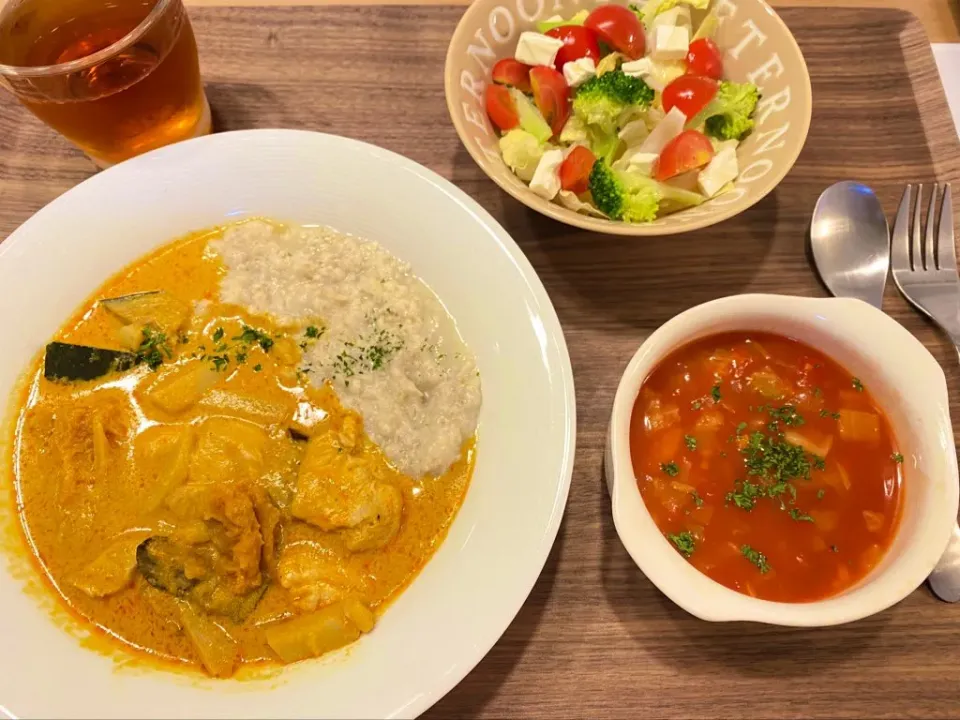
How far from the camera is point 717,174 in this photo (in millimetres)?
2340

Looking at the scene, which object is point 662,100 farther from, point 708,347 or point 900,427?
point 900,427

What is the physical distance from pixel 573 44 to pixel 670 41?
1.23ft

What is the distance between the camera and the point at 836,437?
1.93m

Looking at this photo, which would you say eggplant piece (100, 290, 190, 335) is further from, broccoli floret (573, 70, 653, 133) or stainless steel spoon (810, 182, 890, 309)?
stainless steel spoon (810, 182, 890, 309)

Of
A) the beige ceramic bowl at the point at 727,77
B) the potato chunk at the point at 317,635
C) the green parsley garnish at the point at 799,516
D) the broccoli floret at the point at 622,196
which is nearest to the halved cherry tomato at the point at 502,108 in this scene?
the beige ceramic bowl at the point at 727,77

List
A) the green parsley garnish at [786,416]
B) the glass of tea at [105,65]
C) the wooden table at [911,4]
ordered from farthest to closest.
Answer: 1. the wooden table at [911,4]
2. the glass of tea at [105,65]
3. the green parsley garnish at [786,416]

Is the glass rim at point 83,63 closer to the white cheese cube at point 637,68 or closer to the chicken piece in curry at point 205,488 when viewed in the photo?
the chicken piece in curry at point 205,488

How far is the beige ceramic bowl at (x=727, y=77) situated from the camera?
7.34 feet

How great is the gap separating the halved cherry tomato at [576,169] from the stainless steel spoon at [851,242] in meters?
0.97

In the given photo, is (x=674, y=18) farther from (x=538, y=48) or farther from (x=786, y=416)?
(x=786, y=416)

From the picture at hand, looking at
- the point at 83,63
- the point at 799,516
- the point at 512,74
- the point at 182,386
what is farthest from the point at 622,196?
the point at 83,63

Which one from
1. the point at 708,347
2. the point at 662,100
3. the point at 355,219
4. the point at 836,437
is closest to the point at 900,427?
the point at 836,437

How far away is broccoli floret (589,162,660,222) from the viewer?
2.25 meters

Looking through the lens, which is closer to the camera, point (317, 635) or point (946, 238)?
point (317, 635)
